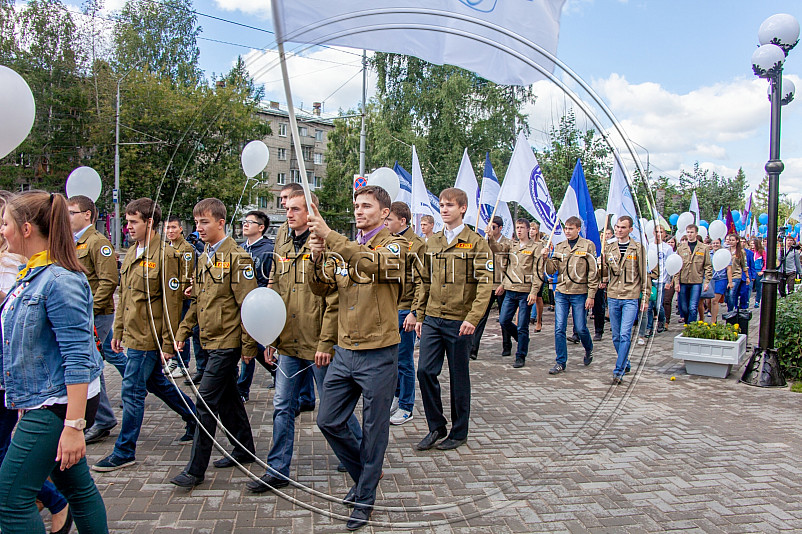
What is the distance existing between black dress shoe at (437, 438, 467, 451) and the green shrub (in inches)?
208

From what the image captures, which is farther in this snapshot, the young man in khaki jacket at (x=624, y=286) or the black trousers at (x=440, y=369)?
the young man in khaki jacket at (x=624, y=286)

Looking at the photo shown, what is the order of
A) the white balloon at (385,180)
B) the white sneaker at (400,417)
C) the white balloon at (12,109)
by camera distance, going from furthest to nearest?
1. the white balloon at (385,180)
2. the white sneaker at (400,417)
3. the white balloon at (12,109)

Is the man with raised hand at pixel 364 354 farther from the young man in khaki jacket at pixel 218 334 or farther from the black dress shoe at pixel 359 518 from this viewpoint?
the young man in khaki jacket at pixel 218 334

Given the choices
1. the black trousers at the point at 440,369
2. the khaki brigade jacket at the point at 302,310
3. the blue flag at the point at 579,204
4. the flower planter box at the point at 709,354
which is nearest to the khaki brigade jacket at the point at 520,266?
the blue flag at the point at 579,204

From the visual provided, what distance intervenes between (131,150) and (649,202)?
55.8 ft

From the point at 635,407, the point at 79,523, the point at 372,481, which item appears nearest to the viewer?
the point at 79,523

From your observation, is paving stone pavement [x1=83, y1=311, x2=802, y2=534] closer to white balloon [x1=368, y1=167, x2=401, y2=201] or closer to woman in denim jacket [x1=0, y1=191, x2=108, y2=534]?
woman in denim jacket [x1=0, y1=191, x2=108, y2=534]

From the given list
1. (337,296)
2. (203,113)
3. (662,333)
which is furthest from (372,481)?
(662,333)

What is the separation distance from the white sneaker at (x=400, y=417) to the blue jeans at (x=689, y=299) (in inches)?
302

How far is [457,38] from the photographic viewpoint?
4176 millimetres

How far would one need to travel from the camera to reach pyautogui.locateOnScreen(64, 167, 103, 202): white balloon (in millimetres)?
6637

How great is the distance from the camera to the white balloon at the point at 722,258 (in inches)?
445

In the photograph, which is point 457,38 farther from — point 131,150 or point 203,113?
point 131,150

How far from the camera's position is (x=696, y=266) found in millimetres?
10648
